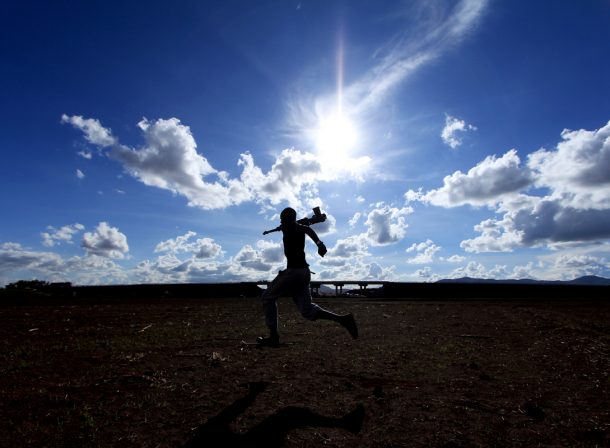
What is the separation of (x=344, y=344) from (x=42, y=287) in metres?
29.1

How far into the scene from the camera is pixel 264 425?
9.88 feet

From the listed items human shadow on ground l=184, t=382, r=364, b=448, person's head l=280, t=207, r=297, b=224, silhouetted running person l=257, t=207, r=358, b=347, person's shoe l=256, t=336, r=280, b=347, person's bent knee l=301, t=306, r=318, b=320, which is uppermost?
person's head l=280, t=207, r=297, b=224

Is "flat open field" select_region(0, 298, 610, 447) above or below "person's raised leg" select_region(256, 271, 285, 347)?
below

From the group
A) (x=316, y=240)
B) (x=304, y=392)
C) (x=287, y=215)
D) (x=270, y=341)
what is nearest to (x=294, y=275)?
(x=316, y=240)

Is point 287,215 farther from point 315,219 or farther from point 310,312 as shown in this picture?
point 310,312

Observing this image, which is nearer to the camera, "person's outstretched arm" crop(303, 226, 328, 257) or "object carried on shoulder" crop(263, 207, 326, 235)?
"person's outstretched arm" crop(303, 226, 328, 257)

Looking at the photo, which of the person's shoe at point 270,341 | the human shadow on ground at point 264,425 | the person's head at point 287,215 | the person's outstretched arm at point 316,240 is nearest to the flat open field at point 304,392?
the human shadow on ground at point 264,425

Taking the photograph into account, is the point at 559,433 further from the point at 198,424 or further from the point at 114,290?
the point at 114,290

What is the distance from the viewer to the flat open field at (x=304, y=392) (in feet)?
9.38

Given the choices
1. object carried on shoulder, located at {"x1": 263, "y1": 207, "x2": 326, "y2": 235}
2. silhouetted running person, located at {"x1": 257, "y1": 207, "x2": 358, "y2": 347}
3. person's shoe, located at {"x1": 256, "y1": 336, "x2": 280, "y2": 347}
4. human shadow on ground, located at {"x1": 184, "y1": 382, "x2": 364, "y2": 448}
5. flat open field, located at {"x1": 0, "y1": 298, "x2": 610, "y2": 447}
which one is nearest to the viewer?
human shadow on ground, located at {"x1": 184, "y1": 382, "x2": 364, "y2": 448}

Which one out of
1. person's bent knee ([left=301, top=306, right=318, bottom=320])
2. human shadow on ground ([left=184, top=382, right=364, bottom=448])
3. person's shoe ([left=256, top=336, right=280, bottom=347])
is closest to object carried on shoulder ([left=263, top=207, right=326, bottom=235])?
person's bent knee ([left=301, top=306, right=318, bottom=320])

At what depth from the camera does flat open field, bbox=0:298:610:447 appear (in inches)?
113

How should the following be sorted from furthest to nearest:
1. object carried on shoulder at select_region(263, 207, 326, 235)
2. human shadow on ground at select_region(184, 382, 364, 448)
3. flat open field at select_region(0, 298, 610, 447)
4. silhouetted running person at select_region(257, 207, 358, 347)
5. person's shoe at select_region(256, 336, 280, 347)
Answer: object carried on shoulder at select_region(263, 207, 326, 235) < person's shoe at select_region(256, 336, 280, 347) < silhouetted running person at select_region(257, 207, 358, 347) < flat open field at select_region(0, 298, 610, 447) < human shadow on ground at select_region(184, 382, 364, 448)

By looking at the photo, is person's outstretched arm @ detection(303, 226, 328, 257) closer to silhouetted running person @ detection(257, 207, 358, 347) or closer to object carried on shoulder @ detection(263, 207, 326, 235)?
silhouetted running person @ detection(257, 207, 358, 347)
